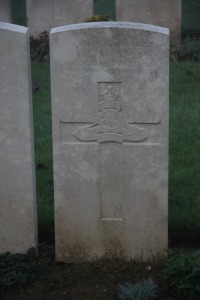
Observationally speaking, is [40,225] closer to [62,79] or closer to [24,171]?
[24,171]

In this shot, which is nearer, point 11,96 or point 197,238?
point 11,96

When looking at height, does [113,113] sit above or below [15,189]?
above

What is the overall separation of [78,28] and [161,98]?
0.75 meters

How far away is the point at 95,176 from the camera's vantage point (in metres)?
5.18

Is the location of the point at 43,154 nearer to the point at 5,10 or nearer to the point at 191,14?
the point at 5,10

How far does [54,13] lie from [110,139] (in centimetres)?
1035

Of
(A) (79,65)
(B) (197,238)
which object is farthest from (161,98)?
(B) (197,238)

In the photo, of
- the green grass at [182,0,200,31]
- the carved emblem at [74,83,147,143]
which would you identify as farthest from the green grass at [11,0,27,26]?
the carved emblem at [74,83,147,143]

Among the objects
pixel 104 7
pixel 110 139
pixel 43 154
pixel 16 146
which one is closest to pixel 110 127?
pixel 110 139

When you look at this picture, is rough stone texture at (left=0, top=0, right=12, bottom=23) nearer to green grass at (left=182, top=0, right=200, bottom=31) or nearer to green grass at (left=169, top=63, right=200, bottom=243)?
green grass at (left=169, top=63, right=200, bottom=243)

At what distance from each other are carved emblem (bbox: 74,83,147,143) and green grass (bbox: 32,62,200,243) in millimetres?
1111

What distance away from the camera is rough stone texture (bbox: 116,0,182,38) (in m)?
14.6

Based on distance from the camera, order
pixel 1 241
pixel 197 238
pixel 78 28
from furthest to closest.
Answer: pixel 197 238, pixel 1 241, pixel 78 28

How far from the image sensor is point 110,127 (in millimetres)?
5066
